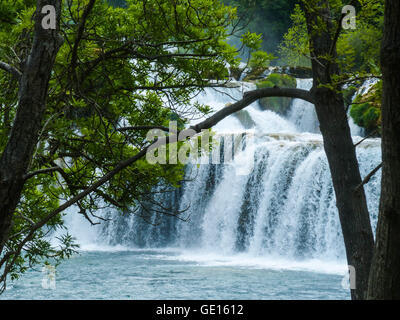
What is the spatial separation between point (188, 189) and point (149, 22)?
484 inches

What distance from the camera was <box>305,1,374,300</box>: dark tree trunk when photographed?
3.07 meters

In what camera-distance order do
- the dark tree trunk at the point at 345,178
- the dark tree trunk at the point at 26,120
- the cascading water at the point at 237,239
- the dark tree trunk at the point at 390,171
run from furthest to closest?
the cascading water at the point at 237,239 → the dark tree trunk at the point at 345,178 → the dark tree trunk at the point at 26,120 → the dark tree trunk at the point at 390,171

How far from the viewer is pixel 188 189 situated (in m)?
15.5

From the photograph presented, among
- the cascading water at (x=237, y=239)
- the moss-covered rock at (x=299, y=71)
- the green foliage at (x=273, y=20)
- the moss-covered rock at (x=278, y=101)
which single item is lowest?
the cascading water at (x=237, y=239)

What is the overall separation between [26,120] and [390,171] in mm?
1551

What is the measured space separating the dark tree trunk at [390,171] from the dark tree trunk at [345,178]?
994 mm

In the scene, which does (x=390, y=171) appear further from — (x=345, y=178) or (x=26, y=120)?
(x=26, y=120)

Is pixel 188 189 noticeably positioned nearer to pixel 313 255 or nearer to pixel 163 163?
pixel 313 255

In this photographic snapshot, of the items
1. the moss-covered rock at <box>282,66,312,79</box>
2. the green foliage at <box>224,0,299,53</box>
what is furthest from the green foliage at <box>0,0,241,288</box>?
the green foliage at <box>224,0,299,53</box>

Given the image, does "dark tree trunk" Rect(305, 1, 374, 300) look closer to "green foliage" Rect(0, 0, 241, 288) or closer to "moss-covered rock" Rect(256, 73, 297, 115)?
"green foliage" Rect(0, 0, 241, 288)

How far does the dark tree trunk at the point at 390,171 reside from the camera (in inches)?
78.7

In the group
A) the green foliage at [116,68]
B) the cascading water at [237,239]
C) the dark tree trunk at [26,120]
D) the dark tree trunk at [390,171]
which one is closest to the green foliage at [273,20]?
the cascading water at [237,239]

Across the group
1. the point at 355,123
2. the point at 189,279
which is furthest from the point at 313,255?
the point at 355,123

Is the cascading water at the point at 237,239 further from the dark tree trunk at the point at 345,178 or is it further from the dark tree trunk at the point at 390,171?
the dark tree trunk at the point at 390,171
